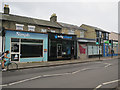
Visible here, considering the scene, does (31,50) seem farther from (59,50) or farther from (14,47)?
(59,50)

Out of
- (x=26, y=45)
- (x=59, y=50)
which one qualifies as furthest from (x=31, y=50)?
(x=59, y=50)

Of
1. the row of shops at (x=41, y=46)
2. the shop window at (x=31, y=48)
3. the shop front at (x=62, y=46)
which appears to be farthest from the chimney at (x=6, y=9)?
the shop front at (x=62, y=46)

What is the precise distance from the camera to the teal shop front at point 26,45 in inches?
440

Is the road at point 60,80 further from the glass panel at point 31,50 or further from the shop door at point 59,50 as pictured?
the shop door at point 59,50

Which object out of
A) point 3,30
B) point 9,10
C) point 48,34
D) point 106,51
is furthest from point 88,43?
point 9,10

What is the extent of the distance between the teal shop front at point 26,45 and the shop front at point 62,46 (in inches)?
40.8

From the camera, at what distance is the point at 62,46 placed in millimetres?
15461

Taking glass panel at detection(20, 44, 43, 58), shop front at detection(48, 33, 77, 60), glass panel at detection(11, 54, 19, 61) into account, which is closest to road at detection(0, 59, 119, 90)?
glass panel at detection(11, 54, 19, 61)

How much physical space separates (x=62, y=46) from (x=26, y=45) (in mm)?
5985

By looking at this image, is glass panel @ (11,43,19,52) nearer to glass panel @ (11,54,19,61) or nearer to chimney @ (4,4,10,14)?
glass panel @ (11,54,19,61)

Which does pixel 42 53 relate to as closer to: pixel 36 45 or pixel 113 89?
pixel 36 45

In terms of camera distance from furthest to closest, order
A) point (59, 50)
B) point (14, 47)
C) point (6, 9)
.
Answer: point (6, 9) < point (59, 50) < point (14, 47)

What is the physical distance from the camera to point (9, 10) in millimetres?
18141

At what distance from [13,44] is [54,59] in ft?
20.5
